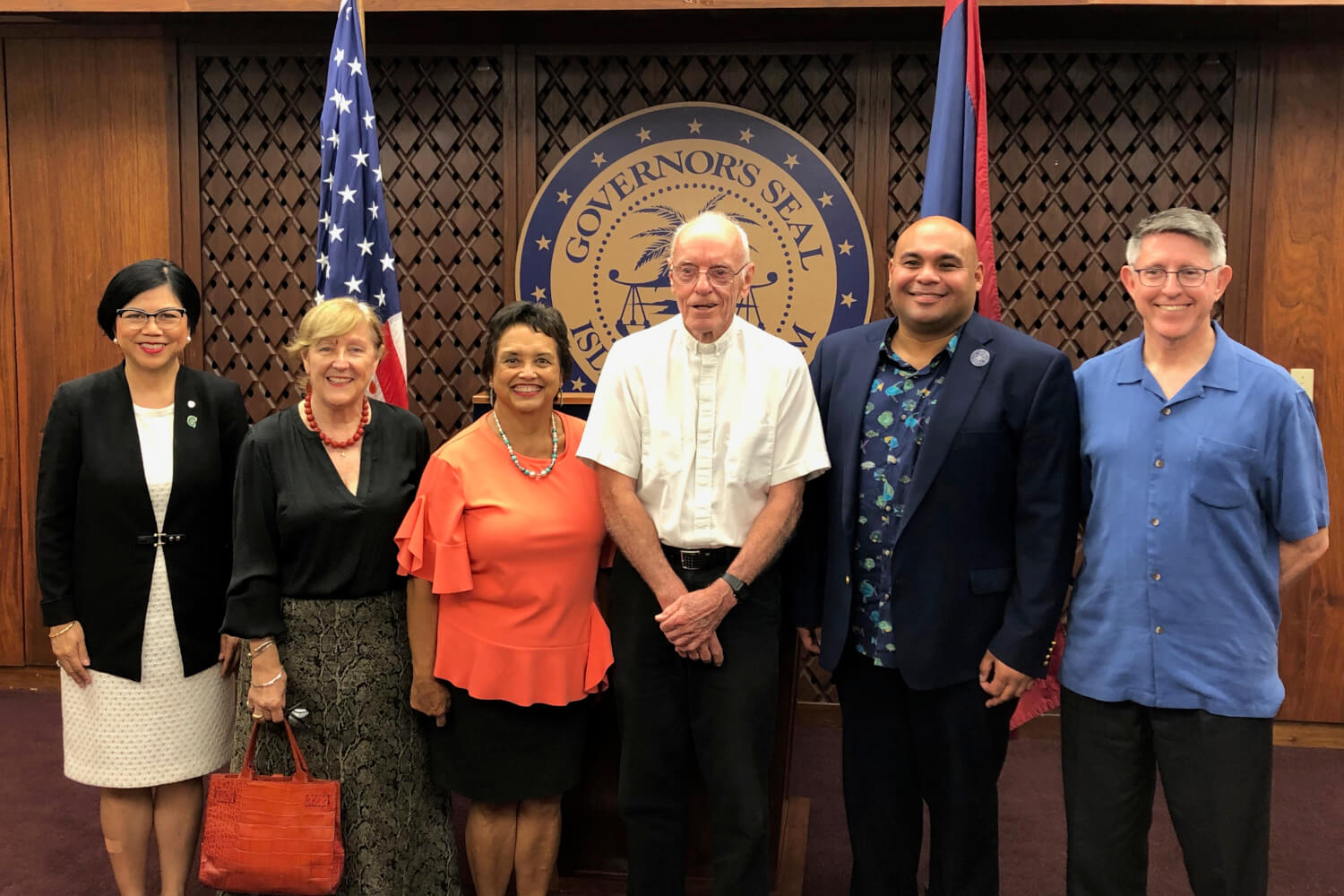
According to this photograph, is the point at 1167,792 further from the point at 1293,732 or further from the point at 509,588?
the point at 1293,732

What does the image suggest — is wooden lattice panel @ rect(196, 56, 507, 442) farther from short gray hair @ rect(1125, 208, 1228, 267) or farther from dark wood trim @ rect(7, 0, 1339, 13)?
short gray hair @ rect(1125, 208, 1228, 267)

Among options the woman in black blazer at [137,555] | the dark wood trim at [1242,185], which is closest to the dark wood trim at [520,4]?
the dark wood trim at [1242,185]

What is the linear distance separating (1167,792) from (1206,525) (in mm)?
523

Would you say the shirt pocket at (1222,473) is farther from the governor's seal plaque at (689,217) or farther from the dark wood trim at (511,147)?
the dark wood trim at (511,147)

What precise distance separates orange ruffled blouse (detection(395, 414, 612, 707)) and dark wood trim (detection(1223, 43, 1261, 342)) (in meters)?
2.80

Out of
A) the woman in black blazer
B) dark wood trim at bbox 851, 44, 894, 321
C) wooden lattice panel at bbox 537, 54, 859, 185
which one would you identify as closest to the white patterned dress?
the woman in black blazer

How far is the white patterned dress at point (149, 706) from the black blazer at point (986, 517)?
151cm

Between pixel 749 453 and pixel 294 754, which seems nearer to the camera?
pixel 749 453

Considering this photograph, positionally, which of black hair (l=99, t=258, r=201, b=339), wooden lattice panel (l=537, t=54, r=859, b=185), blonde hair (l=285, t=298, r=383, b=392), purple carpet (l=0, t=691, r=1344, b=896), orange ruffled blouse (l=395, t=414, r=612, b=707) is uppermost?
wooden lattice panel (l=537, t=54, r=859, b=185)

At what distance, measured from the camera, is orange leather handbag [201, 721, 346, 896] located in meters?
2.05

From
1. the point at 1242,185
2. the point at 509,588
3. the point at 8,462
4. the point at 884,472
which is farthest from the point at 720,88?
the point at 8,462

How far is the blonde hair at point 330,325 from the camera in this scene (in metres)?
2.13

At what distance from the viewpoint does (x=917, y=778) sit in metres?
2.11

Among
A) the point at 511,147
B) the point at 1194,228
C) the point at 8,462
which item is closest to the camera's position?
the point at 1194,228
